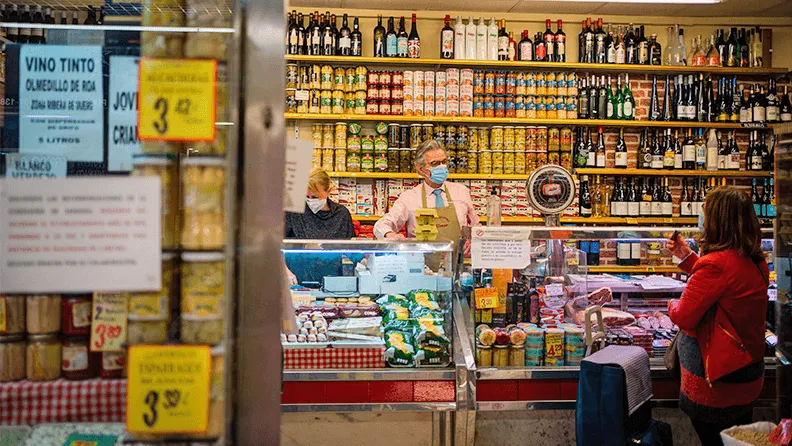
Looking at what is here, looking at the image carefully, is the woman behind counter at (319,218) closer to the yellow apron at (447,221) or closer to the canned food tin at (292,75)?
the yellow apron at (447,221)

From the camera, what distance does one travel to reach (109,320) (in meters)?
1.18

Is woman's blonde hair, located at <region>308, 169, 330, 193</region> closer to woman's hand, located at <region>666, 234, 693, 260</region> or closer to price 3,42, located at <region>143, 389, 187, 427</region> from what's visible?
woman's hand, located at <region>666, 234, 693, 260</region>

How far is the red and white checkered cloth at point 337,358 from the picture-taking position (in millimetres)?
3096

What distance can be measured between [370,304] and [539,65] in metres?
3.49

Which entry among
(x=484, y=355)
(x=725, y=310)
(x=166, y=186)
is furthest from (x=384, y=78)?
(x=166, y=186)

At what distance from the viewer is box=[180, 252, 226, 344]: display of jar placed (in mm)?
1107

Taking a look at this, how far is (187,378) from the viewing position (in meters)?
1.08

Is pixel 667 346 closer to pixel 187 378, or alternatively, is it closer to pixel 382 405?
pixel 382 405

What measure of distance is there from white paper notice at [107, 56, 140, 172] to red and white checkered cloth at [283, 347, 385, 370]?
2.04 m

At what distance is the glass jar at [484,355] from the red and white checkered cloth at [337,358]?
0.44 meters

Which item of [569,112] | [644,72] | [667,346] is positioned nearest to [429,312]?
[667,346]

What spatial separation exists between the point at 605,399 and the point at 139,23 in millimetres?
2338

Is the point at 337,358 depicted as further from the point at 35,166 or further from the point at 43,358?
the point at 35,166

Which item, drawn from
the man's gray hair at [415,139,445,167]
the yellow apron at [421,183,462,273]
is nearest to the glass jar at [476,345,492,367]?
the yellow apron at [421,183,462,273]
